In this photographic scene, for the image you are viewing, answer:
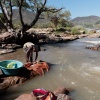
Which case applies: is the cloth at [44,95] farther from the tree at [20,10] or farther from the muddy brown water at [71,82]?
the tree at [20,10]

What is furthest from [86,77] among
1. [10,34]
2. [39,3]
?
[39,3]

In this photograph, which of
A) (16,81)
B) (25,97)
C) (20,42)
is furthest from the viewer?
(20,42)

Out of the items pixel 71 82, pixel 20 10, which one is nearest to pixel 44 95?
pixel 71 82

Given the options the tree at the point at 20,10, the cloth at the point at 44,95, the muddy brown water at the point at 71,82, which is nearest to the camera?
the cloth at the point at 44,95

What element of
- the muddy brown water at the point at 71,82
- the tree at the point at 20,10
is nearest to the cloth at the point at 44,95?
the muddy brown water at the point at 71,82

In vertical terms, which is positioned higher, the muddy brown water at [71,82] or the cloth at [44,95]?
the cloth at [44,95]

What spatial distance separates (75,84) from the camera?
6.56m

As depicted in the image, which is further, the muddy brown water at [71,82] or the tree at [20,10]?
the tree at [20,10]

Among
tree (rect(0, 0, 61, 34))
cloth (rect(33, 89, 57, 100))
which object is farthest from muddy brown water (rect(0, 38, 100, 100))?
tree (rect(0, 0, 61, 34))

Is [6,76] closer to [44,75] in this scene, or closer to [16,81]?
[16,81]

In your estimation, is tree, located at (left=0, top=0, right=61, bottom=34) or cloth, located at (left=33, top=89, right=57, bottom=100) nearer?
cloth, located at (left=33, top=89, right=57, bottom=100)

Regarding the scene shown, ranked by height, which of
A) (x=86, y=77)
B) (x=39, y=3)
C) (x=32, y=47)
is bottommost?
(x=86, y=77)

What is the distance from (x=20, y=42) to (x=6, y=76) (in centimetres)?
1068

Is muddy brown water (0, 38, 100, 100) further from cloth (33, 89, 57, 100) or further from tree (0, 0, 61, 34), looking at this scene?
tree (0, 0, 61, 34)
